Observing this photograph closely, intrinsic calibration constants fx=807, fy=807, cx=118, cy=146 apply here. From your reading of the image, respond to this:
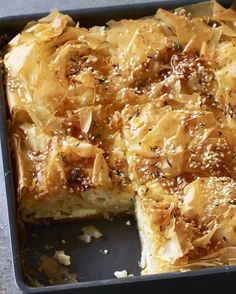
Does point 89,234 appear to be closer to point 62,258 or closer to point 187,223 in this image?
point 62,258

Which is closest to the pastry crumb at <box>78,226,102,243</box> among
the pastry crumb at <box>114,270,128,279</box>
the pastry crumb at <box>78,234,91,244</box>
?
the pastry crumb at <box>78,234,91,244</box>

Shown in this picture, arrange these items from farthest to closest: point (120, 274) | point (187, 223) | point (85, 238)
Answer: point (85, 238)
point (120, 274)
point (187, 223)

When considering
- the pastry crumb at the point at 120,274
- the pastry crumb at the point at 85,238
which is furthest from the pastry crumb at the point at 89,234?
the pastry crumb at the point at 120,274

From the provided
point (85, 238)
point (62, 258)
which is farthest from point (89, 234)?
point (62, 258)

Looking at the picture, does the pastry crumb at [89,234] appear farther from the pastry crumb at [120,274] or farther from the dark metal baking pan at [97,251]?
the pastry crumb at [120,274]

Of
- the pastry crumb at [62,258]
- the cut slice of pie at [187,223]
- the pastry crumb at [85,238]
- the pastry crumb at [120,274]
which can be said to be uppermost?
the cut slice of pie at [187,223]

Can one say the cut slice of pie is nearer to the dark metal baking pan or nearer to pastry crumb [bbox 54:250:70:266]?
the dark metal baking pan

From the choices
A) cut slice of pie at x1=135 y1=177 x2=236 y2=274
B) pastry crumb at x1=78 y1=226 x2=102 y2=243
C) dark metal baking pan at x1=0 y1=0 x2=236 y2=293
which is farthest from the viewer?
pastry crumb at x1=78 y1=226 x2=102 y2=243

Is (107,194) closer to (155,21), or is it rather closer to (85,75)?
(85,75)
